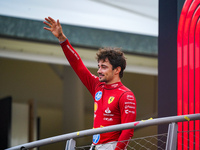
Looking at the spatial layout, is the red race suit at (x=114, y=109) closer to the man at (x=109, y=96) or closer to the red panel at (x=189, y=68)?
the man at (x=109, y=96)

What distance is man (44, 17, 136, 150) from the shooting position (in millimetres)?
3244

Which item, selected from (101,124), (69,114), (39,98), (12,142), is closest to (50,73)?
(39,98)

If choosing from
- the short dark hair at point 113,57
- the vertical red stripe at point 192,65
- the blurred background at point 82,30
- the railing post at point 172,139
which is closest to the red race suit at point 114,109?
the short dark hair at point 113,57

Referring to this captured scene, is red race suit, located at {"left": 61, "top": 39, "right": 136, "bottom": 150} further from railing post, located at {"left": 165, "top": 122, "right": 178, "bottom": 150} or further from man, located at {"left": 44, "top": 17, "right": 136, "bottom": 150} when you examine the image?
railing post, located at {"left": 165, "top": 122, "right": 178, "bottom": 150}

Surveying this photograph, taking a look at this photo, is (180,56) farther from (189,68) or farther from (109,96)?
(109,96)

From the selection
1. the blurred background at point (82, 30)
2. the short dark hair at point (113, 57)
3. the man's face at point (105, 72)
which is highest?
the blurred background at point (82, 30)

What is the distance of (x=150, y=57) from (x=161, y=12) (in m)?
3.97

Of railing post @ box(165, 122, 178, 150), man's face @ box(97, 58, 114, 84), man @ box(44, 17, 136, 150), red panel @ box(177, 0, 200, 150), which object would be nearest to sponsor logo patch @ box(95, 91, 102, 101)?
man @ box(44, 17, 136, 150)

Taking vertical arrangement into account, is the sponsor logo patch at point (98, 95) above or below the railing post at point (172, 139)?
above

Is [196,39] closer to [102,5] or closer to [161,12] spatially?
[161,12]

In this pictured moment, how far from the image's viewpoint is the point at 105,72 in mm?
3457

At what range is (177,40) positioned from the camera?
4.47m

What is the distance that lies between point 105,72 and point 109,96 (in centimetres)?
21

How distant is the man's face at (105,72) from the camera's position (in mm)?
3450
